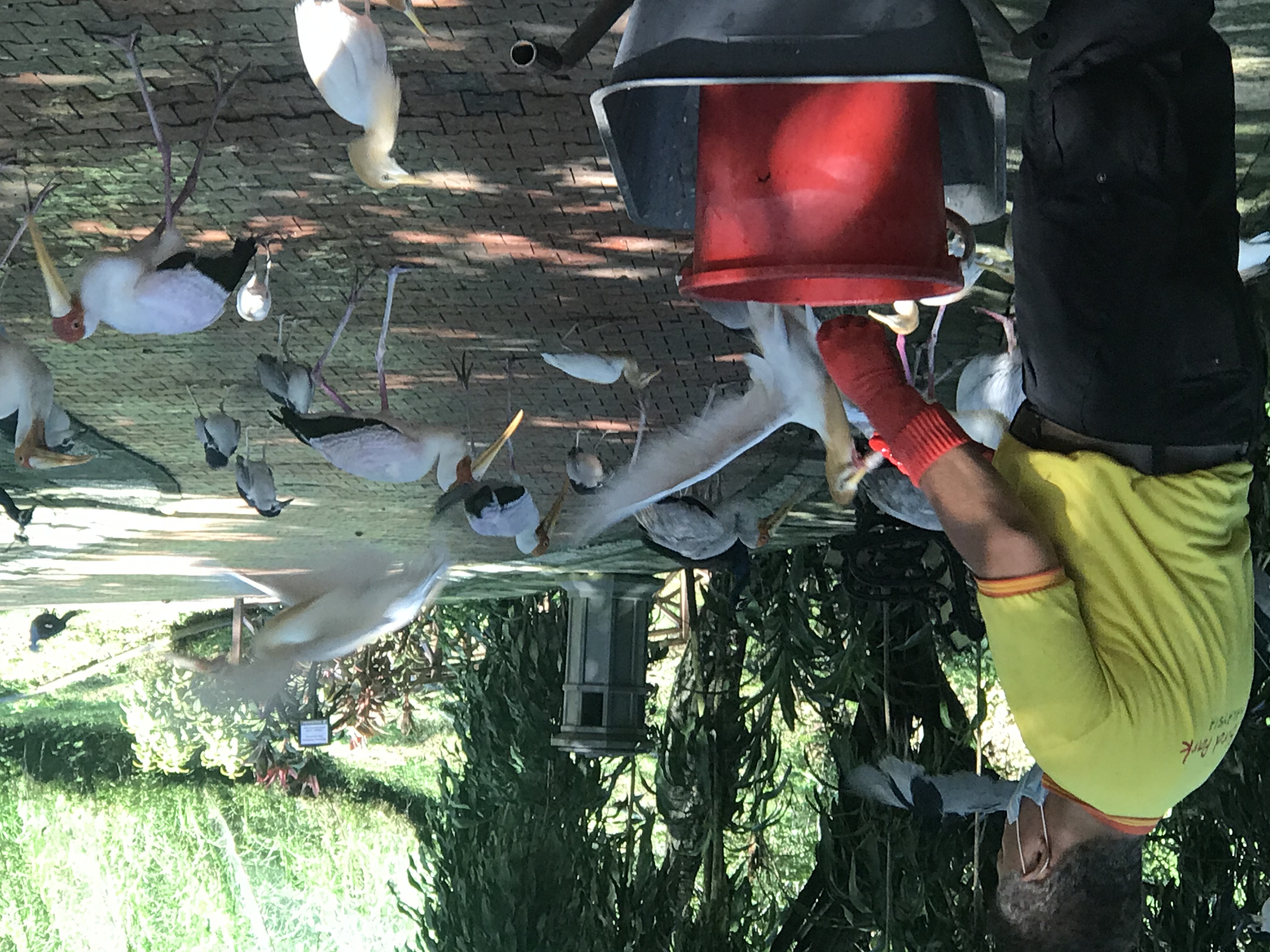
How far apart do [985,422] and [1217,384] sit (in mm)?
716

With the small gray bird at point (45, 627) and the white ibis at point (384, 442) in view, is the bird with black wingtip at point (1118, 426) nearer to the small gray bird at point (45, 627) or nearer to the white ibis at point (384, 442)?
the white ibis at point (384, 442)

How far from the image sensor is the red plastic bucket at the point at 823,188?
749mm

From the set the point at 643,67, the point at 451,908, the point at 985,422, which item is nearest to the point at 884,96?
the point at 643,67

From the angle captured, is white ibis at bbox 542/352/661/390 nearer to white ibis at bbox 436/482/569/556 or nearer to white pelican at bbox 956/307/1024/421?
white ibis at bbox 436/482/569/556

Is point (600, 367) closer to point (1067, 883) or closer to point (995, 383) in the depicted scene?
point (995, 383)

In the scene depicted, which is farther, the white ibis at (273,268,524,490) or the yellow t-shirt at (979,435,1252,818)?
the white ibis at (273,268,524,490)

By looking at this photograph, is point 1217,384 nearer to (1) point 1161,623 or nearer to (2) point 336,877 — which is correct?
(1) point 1161,623

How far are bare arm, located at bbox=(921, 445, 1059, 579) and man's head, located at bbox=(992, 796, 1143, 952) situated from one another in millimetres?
300

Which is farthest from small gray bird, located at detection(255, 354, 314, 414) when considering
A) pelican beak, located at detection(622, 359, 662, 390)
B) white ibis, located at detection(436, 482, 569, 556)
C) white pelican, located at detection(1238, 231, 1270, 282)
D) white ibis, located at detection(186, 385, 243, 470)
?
white pelican, located at detection(1238, 231, 1270, 282)

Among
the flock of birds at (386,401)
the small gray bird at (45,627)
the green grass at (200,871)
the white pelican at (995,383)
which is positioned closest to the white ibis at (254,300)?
the flock of birds at (386,401)

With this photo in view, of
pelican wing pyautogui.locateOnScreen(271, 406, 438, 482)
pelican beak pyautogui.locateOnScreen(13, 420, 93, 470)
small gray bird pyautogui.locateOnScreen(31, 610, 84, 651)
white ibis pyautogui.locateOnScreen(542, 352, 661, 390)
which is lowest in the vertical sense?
small gray bird pyautogui.locateOnScreen(31, 610, 84, 651)

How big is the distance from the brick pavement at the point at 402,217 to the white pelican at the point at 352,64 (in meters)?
0.14

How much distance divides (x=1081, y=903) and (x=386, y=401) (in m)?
1.05

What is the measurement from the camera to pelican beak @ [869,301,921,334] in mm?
1301
